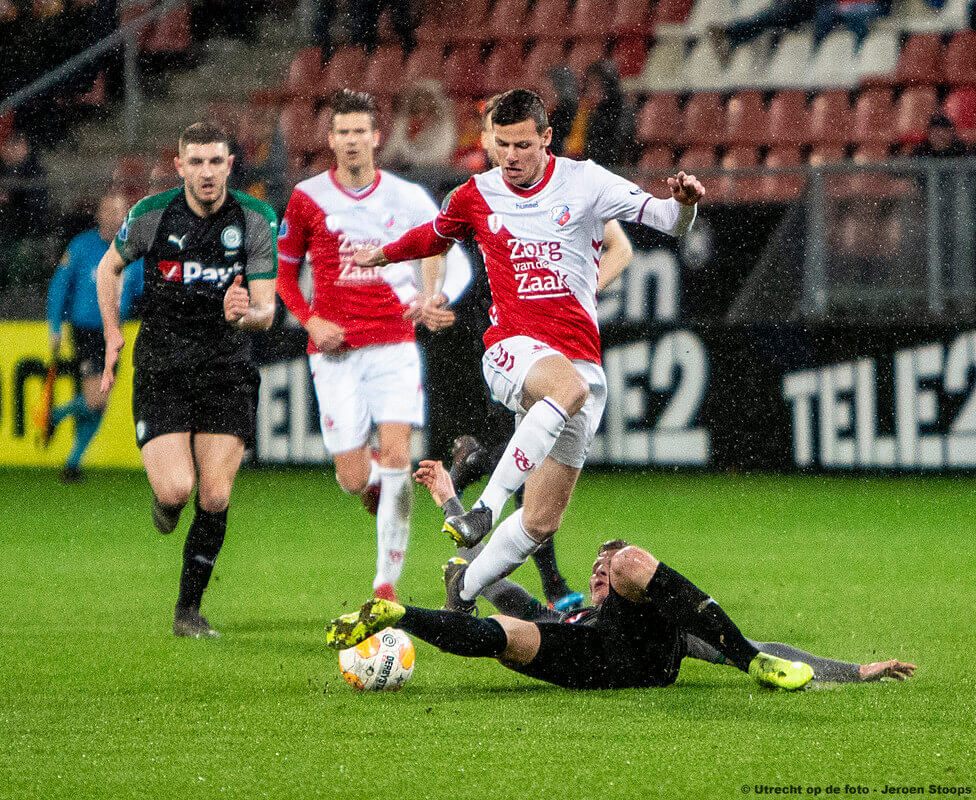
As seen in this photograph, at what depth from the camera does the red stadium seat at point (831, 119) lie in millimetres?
14609

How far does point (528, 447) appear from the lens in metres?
5.65

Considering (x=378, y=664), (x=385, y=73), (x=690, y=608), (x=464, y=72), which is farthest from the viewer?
(x=385, y=73)

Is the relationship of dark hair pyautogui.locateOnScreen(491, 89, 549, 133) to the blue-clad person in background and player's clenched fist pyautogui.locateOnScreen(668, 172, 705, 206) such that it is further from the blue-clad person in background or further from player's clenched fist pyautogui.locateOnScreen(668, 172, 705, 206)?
the blue-clad person in background

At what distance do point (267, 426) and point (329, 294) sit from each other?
227 inches

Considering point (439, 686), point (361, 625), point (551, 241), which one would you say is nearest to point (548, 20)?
point (551, 241)

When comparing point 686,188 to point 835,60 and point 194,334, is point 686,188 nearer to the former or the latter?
point 194,334

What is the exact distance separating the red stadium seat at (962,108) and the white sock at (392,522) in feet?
28.3

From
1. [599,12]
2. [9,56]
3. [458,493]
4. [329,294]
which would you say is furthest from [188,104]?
[458,493]

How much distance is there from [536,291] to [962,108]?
9.66m

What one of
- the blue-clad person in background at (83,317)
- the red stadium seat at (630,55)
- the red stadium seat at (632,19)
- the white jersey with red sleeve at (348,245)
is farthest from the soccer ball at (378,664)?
the red stadium seat at (632,19)

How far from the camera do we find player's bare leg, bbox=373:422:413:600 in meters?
6.88

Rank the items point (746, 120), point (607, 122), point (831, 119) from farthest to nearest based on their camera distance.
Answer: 1. point (746, 120)
2. point (831, 119)
3. point (607, 122)

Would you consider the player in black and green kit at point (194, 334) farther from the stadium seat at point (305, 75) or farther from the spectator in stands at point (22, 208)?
the stadium seat at point (305, 75)

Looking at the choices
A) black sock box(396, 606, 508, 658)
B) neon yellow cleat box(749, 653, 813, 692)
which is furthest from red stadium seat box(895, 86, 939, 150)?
black sock box(396, 606, 508, 658)
